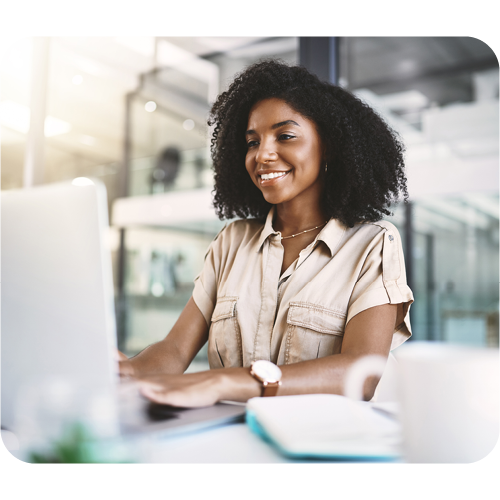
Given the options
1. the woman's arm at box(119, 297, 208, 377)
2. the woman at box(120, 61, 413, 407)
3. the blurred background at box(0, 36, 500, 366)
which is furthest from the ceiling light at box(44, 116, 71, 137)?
the woman's arm at box(119, 297, 208, 377)

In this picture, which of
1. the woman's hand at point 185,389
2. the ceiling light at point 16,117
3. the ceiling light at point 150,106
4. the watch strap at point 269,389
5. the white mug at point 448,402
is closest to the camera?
the white mug at point 448,402

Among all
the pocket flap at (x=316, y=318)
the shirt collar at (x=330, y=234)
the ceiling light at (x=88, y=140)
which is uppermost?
the ceiling light at (x=88, y=140)

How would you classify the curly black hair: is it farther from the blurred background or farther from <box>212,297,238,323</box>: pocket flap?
the blurred background

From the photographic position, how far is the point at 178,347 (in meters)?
1.22

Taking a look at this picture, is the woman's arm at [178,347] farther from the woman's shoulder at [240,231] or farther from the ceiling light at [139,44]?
the ceiling light at [139,44]

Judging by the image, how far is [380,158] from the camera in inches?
50.4

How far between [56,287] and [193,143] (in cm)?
283

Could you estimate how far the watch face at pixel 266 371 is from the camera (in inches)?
29.9

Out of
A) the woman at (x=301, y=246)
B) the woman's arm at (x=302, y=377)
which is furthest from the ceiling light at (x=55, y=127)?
the woman's arm at (x=302, y=377)

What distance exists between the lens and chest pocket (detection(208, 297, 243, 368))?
118cm

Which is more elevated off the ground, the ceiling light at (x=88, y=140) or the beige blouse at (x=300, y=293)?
the ceiling light at (x=88, y=140)

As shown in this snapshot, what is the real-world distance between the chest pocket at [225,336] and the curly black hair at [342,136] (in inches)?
14.4
